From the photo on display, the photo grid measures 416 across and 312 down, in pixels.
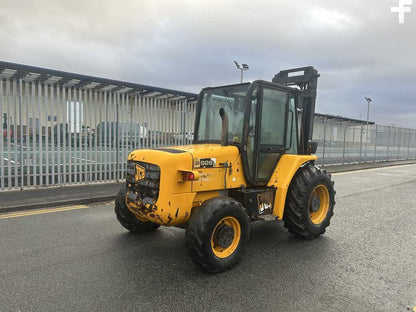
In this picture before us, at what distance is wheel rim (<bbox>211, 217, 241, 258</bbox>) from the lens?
3861mm

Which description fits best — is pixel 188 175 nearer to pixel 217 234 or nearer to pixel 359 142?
pixel 217 234

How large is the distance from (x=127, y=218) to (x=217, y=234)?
1.75 m

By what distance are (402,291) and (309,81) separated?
3.58 meters

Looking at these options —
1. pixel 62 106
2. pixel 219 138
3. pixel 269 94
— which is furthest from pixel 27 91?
pixel 269 94

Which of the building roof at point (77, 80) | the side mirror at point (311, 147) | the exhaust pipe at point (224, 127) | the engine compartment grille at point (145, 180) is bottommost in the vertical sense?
the engine compartment grille at point (145, 180)

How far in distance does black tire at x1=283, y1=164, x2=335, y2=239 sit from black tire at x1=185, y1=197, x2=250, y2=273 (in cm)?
120

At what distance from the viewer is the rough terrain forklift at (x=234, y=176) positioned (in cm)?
377

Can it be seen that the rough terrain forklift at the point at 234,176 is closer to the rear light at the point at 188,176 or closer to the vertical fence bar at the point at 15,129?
the rear light at the point at 188,176

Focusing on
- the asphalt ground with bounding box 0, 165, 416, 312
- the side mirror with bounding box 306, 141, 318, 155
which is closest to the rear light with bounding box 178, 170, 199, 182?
the asphalt ground with bounding box 0, 165, 416, 312

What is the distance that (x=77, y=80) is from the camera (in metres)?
9.31

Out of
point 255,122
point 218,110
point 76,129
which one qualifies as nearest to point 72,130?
point 76,129

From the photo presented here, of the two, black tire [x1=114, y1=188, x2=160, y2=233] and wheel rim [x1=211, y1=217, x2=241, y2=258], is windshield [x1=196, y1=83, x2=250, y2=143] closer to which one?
wheel rim [x1=211, y1=217, x2=241, y2=258]

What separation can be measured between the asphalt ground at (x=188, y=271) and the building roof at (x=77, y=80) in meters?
4.21

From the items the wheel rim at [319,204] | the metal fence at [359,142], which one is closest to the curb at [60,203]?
the wheel rim at [319,204]
